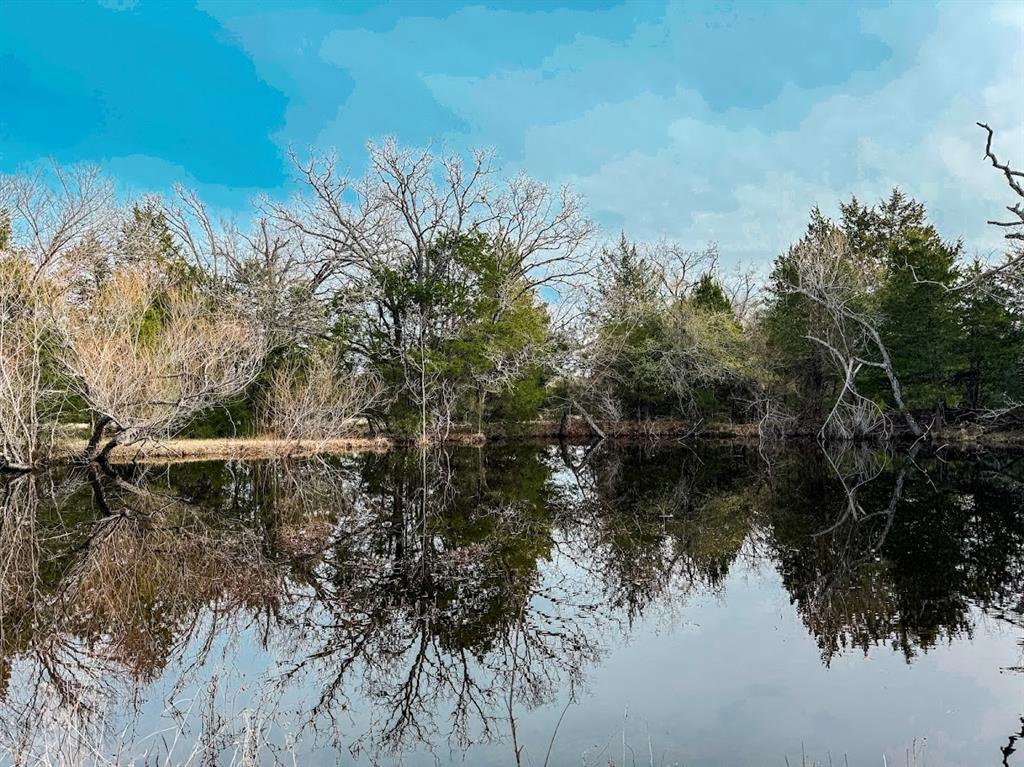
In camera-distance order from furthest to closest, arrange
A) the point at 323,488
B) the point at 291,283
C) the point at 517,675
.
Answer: the point at 291,283, the point at 323,488, the point at 517,675

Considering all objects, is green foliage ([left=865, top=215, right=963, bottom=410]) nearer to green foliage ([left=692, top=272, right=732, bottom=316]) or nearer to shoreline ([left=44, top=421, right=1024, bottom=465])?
shoreline ([left=44, top=421, right=1024, bottom=465])

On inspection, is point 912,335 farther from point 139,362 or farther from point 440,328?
point 139,362

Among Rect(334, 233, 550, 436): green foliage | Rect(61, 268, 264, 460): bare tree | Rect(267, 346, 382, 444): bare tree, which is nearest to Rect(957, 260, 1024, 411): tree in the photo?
Rect(334, 233, 550, 436): green foliage

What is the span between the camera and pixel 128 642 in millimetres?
7043

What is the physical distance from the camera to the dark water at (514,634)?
17.2 ft

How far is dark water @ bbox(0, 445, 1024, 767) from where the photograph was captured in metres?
5.24

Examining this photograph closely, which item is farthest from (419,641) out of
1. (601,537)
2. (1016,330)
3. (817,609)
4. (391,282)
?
(1016,330)

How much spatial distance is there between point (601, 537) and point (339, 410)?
1723 cm

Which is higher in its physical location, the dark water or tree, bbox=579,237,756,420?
tree, bbox=579,237,756,420

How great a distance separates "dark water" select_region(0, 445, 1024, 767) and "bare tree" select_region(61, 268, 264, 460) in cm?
571

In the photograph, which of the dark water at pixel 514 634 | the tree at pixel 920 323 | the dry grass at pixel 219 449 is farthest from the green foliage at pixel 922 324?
the dry grass at pixel 219 449

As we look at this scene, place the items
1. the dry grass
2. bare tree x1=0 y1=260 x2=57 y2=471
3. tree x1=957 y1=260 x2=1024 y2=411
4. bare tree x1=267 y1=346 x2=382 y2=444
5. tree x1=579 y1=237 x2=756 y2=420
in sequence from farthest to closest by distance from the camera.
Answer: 1. tree x1=579 y1=237 x2=756 y2=420
2. tree x1=957 y1=260 x2=1024 y2=411
3. bare tree x1=267 y1=346 x2=382 y2=444
4. the dry grass
5. bare tree x1=0 y1=260 x2=57 y2=471

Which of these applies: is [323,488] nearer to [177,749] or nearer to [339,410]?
[339,410]

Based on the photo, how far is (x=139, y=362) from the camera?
20.0m
